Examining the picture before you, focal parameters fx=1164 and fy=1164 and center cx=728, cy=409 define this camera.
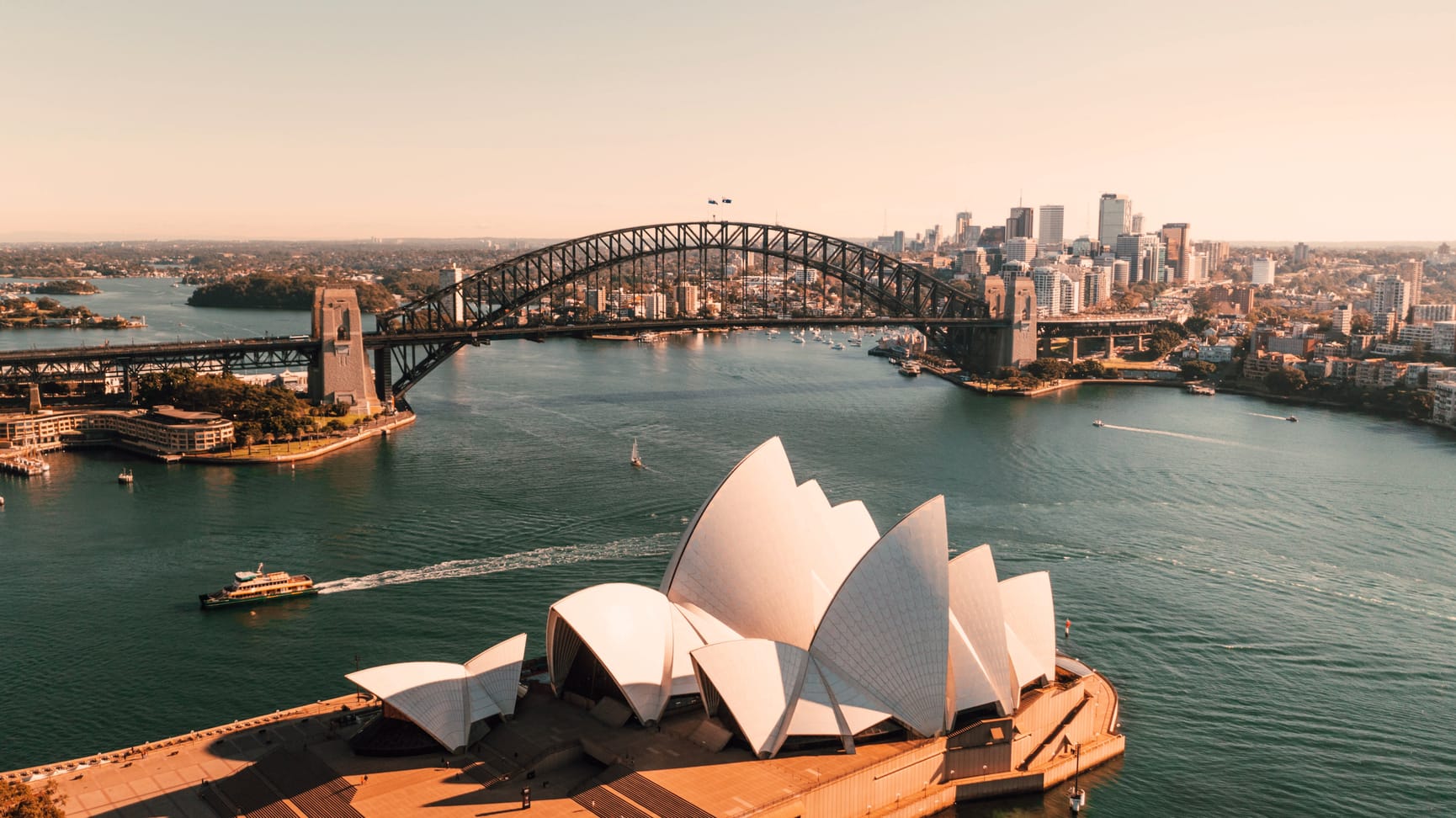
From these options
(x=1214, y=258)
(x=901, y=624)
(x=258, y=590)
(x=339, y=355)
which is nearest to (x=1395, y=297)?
(x=339, y=355)

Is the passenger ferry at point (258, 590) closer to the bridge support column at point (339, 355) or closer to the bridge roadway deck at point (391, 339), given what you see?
the bridge support column at point (339, 355)

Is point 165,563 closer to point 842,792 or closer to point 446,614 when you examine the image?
point 446,614

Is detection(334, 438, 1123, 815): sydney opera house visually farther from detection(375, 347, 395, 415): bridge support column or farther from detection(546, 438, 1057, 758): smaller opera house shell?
detection(375, 347, 395, 415): bridge support column

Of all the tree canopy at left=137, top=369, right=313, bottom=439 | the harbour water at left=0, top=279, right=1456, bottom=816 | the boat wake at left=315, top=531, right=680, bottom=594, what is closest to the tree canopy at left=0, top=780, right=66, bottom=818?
the harbour water at left=0, top=279, right=1456, bottom=816

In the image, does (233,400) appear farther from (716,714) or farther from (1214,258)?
(1214,258)

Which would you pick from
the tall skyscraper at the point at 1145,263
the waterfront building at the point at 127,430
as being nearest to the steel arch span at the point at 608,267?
the waterfront building at the point at 127,430

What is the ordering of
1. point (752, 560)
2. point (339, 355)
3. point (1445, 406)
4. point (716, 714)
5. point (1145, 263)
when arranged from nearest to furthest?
1. point (716, 714)
2. point (752, 560)
3. point (339, 355)
4. point (1445, 406)
5. point (1145, 263)

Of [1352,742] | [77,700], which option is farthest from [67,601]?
[1352,742]
